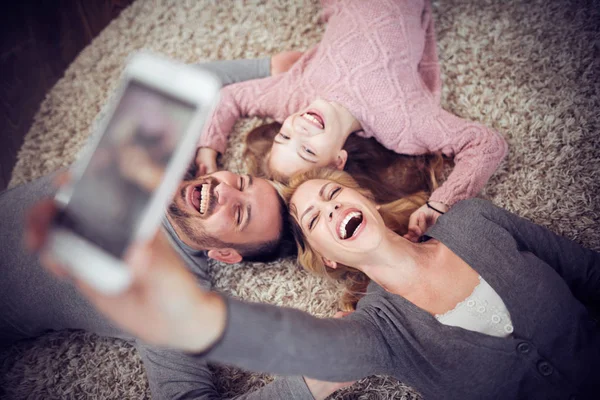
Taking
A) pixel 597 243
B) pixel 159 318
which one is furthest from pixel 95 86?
pixel 597 243

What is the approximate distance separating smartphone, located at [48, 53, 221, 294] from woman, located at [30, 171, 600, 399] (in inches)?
3.0

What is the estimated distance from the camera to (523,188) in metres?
1.21

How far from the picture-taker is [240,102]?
140cm

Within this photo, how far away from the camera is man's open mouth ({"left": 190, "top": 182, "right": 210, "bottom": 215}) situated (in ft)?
3.51

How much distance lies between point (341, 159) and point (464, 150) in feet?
1.25

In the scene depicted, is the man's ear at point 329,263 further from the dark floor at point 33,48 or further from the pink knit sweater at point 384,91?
the dark floor at point 33,48

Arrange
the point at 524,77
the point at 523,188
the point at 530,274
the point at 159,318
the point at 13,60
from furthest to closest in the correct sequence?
the point at 13,60
the point at 524,77
the point at 523,188
the point at 530,274
the point at 159,318

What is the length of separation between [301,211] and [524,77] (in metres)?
0.92

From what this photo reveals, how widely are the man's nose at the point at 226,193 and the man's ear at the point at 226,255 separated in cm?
16

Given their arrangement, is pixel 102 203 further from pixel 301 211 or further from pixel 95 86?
pixel 95 86

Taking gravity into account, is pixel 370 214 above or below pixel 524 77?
below

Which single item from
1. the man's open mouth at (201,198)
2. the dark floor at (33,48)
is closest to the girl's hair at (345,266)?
the man's open mouth at (201,198)

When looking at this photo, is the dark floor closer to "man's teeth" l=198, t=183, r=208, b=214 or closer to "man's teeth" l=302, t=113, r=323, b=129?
"man's teeth" l=198, t=183, r=208, b=214

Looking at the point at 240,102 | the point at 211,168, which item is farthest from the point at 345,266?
the point at 240,102
